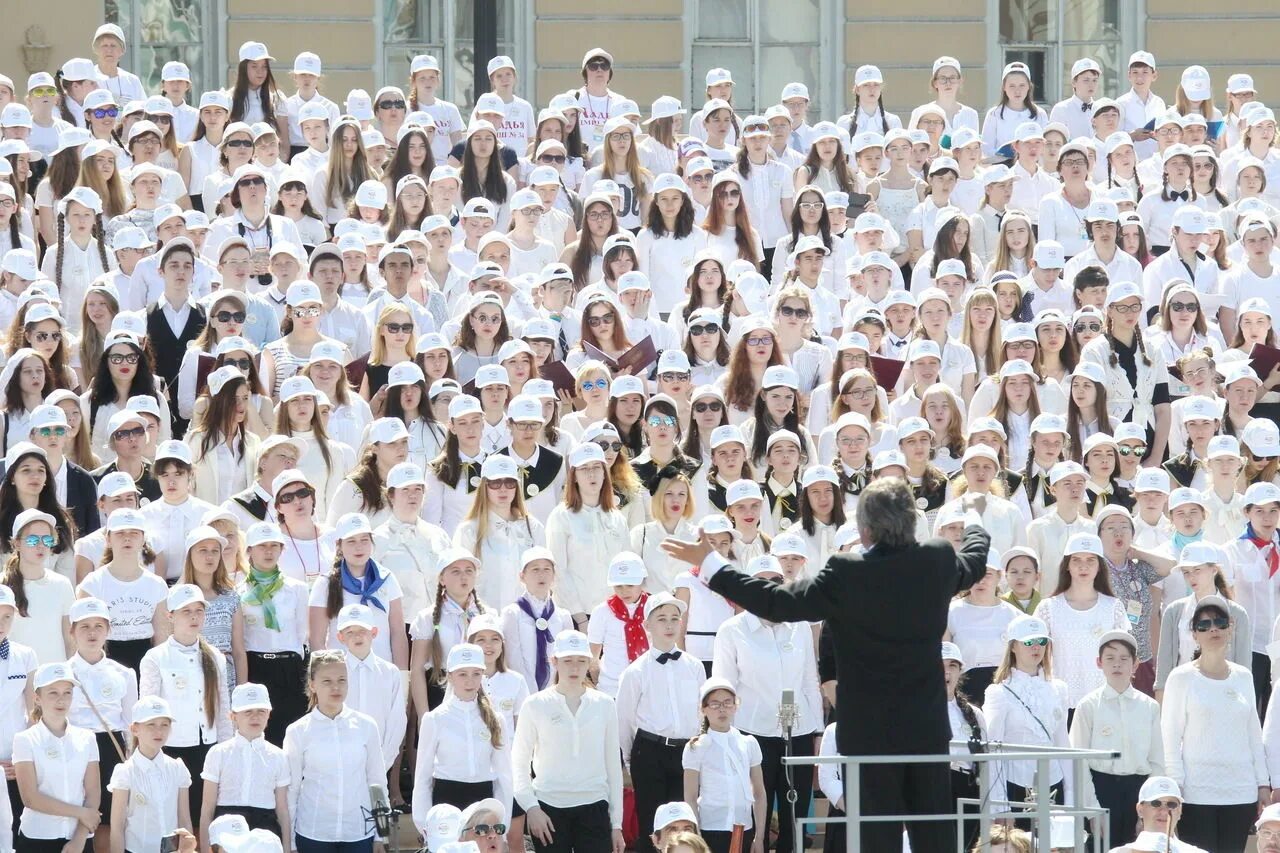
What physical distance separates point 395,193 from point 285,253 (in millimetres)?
2539

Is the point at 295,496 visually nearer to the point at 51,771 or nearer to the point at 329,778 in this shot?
the point at 329,778

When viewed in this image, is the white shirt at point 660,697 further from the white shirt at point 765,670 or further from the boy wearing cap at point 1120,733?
the boy wearing cap at point 1120,733

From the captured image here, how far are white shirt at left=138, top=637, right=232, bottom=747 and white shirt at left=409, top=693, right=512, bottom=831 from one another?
106 cm

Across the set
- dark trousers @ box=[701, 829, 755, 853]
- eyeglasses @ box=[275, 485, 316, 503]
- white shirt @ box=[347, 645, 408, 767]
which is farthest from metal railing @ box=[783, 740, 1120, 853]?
eyeglasses @ box=[275, 485, 316, 503]

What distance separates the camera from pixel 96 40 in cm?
2155

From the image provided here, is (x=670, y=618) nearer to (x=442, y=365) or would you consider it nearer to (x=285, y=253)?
(x=442, y=365)

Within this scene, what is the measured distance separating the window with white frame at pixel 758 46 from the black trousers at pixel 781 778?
12883 mm

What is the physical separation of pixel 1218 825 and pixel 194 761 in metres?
5.22

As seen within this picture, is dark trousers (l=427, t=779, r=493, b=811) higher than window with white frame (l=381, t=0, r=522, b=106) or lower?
lower

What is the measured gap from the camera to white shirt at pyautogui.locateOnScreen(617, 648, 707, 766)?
534 inches

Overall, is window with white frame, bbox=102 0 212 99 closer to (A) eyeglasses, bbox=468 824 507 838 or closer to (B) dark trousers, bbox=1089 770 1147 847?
(A) eyeglasses, bbox=468 824 507 838

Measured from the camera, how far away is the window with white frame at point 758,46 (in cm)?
2580

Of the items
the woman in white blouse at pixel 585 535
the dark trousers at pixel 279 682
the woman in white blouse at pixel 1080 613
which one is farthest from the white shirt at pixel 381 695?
the woman in white blouse at pixel 1080 613

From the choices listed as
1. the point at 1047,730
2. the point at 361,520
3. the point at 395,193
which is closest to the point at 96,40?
the point at 395,193
